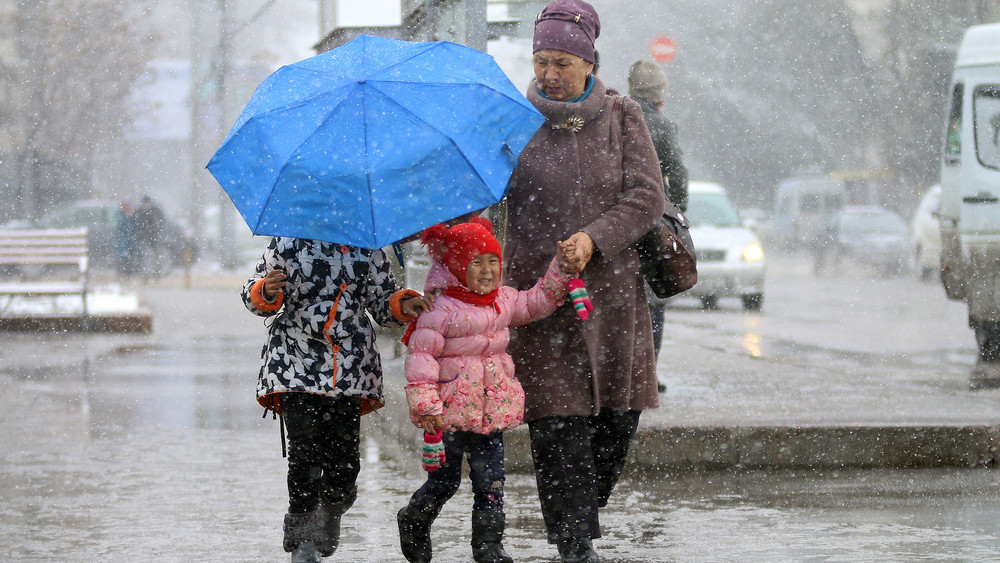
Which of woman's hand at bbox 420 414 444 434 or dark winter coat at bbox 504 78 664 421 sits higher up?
dark winter coat at bbox 504 78 664 421

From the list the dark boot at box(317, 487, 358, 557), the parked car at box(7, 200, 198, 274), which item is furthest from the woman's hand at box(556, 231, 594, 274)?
the parked car at box(7, 200, 198, 274)

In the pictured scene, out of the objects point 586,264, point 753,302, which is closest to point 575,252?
point 586,264

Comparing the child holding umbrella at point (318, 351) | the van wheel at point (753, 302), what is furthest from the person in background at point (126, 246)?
the child holding umbrella at point (318, 351)

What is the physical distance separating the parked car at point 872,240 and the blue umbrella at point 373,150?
28.9 m

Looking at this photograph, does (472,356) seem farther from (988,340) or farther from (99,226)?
(99,226)

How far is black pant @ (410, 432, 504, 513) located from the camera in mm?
4250

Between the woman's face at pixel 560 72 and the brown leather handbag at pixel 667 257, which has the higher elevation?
the woman's face at pixel 560 72

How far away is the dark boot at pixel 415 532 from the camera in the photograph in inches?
171

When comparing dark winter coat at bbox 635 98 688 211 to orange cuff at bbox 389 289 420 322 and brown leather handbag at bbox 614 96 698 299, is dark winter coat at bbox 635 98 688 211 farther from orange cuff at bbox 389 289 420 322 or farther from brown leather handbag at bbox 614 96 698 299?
orange cuff at bbox 389 289 420 322

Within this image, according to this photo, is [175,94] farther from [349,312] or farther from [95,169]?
[349,312]

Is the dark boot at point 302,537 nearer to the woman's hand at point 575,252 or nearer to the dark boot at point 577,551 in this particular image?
the dark boot at point 577,551

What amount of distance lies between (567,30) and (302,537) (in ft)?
6.03

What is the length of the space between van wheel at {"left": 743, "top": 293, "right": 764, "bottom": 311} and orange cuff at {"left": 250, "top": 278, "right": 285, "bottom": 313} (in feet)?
47.0

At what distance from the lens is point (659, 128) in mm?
6586
